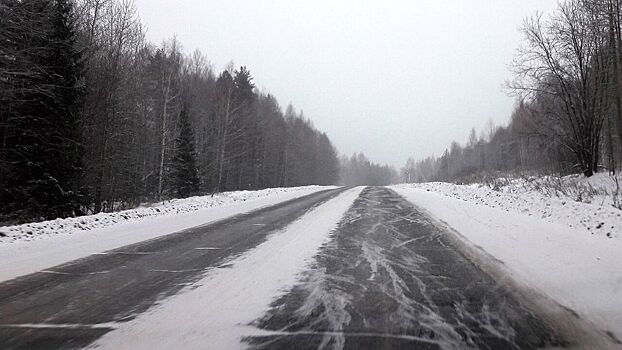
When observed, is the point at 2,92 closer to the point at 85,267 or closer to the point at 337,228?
the point at 85,267

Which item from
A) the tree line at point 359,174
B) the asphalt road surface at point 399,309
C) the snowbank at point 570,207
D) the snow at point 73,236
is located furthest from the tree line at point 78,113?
the tree line at point 359,174

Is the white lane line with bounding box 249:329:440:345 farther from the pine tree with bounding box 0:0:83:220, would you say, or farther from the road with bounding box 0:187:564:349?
the pine tree with bounding box 0:0:83:220

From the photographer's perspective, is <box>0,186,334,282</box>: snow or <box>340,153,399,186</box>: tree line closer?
<box>0,186,334,282</box>: snow

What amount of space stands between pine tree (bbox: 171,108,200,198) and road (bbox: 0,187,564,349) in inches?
840

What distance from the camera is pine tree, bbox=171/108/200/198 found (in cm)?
2716

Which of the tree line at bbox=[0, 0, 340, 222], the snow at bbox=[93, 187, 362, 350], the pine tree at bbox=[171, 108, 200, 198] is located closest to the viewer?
the snow at bbox=[93, 187, 362, 350]

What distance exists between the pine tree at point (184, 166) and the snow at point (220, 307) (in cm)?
2242

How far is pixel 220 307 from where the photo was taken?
363 cm

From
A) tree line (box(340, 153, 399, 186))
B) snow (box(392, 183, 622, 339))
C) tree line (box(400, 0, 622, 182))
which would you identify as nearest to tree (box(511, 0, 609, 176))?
tree line (box(400, 0, 622, 182))

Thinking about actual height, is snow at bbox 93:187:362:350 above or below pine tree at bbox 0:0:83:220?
below

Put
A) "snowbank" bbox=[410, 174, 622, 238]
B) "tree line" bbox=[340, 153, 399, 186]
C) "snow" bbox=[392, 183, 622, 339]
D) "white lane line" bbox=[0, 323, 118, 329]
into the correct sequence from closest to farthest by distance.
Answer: "white lane line" bbox=[0, 323, 118, 329], "snow" bbox=[392, 183, 622, 339], "snowbank" bbox=[410, 174, 622, 238], "tree line" bbox=[340, 153, 399, 186]

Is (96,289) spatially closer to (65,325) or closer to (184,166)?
(65,325)

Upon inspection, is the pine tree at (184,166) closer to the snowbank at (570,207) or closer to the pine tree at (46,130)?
the pine tree at (46,130)

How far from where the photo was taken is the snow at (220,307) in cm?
289
